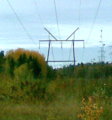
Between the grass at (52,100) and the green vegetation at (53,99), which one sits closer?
the green vegetation at (53,99)

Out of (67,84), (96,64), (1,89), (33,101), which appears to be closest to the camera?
(33,101)

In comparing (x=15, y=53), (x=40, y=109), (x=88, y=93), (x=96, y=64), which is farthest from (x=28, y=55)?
(x=40, y=109)

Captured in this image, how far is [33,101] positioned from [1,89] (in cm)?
368

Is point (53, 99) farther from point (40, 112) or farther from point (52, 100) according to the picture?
point (40, 112)

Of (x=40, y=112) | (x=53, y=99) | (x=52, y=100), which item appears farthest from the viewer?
(x=53, y=99)

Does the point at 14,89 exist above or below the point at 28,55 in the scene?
below

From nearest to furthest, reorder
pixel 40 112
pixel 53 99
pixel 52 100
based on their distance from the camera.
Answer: pixel 40 112
pixel 52 100
pixel 53 99

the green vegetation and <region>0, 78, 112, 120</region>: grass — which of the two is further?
<region>0, 78, 112, 120</region>: grass

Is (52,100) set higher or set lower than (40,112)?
higher

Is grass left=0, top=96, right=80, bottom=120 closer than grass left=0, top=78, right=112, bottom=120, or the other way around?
grass left=0, top=96, right=80, bottom=120

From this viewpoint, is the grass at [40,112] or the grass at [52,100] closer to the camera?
the grass at [40,112]

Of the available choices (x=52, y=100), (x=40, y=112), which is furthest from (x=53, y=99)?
(x=40, y=112)

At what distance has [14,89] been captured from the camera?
19.3m

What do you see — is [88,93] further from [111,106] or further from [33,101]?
[111,106]
